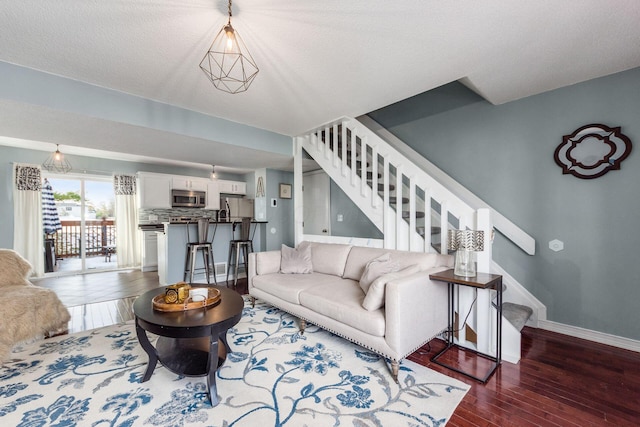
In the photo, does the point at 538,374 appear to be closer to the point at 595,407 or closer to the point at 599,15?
the point at 595,407

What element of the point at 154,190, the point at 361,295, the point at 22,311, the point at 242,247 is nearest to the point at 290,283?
the point at 361,295

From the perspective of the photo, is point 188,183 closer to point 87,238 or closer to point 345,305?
point 87,238

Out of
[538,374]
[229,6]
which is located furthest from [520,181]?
[229,6]

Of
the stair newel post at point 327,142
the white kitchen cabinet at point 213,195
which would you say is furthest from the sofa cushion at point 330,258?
the white kitchen cabinet at point 213,195

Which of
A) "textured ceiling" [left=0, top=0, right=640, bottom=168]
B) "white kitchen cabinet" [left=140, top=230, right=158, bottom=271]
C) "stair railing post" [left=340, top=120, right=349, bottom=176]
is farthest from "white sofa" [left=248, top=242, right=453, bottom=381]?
"white kitchen cabinet" [left=140, top=230, right=158, bottom=271]

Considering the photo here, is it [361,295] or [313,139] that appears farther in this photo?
[313,139]

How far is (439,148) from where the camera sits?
12.5ft

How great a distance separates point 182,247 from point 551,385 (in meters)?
4.86

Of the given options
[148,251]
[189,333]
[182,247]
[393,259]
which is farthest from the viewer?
[148,251]

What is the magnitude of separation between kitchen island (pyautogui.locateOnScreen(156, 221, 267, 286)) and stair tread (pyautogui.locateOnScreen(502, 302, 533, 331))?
13.6 ft

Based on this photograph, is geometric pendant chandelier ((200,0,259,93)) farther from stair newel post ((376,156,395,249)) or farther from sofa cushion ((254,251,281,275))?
sofa cushion ((254,251,281,275))

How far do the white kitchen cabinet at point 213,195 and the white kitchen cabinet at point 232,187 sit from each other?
0.12 metres

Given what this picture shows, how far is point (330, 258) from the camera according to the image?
3.30 m

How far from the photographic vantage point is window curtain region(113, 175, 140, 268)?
6020mm
